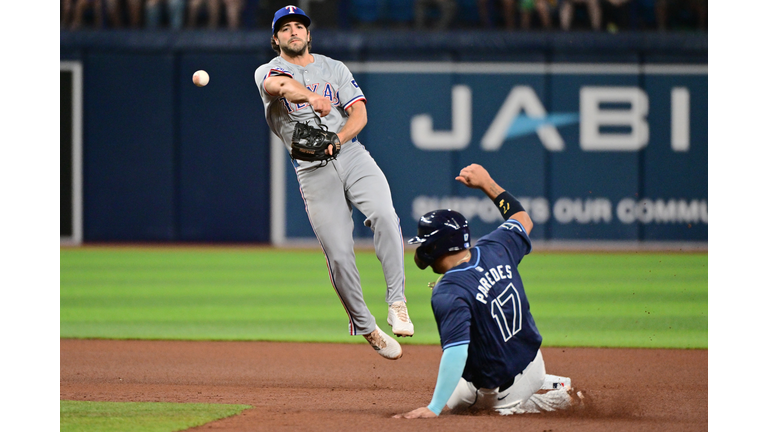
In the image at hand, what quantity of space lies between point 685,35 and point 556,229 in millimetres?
4055

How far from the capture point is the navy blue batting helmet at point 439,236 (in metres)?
3.84

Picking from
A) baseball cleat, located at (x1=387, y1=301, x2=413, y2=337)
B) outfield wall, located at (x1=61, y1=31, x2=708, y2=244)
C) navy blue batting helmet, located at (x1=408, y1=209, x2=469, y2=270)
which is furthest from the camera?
outfield wall, located at (x1=61, y1=31, x2=708, y2=244)

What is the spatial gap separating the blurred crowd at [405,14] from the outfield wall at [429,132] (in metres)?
0.63

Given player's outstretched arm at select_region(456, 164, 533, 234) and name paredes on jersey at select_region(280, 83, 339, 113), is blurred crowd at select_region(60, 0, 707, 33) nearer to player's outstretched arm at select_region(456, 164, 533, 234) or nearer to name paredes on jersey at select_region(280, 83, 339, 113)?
name paredes on jersey at select_region(280, 83, 339, 113)

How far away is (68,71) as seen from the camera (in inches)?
623

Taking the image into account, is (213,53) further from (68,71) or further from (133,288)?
(133,288)

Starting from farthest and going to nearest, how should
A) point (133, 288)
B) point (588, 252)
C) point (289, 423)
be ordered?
point (588, 252) → point (133, 288) → point (289, 423)

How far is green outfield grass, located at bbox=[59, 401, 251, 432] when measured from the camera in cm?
407

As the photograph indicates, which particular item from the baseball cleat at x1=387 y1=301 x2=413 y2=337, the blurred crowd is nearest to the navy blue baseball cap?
the baseball cleat at x1=387 y1=301 x2=413 y2=337

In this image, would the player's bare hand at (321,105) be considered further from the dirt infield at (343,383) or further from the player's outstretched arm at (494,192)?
the dirt infield at (343,383)

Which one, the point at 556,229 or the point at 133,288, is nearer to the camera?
the point at 133,288

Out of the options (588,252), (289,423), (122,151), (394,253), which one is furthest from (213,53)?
(289,423)

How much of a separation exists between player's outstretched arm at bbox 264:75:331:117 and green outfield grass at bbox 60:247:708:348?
10.5ft

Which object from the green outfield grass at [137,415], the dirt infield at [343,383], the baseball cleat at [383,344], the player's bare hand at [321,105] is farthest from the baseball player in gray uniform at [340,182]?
the green outfield grass at [137,415]
